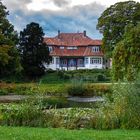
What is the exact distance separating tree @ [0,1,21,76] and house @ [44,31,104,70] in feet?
133

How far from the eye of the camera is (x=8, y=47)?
53.2 m

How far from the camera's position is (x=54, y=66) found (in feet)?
333

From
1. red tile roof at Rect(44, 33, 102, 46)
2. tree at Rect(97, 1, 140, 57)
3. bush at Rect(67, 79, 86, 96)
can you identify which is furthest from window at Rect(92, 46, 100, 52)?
bush at Rect(67, 79, 86, 96)

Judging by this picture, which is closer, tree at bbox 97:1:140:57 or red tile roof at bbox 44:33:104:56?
tree at bbox 97:1:140:57

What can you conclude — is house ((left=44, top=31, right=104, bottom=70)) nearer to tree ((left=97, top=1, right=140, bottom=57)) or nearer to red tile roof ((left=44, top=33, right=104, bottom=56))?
red tile roof ((left=44, top=33, right=104, bottom=56))

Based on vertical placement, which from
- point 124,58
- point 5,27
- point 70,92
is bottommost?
point 70,92

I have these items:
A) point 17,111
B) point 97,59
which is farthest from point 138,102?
point 97,59

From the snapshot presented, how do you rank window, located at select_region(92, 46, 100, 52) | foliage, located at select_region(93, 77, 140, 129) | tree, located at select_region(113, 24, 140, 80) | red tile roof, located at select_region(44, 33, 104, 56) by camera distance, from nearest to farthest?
foliage, located at select_region(93, 77, 140, 129), tree, located at select_region(113, 24, 140, 80), window, located at select_region(92, 46, 100, 52), red tile roof, located at select_region(44, 33, 104, 56)

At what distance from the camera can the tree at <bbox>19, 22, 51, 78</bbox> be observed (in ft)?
225

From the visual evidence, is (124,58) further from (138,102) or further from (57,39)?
(57,39)

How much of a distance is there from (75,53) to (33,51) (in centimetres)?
3210

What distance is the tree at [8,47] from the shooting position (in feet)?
178

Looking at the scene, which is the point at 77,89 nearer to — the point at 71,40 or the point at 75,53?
the point at 75,53

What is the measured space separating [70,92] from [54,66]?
184 feet
